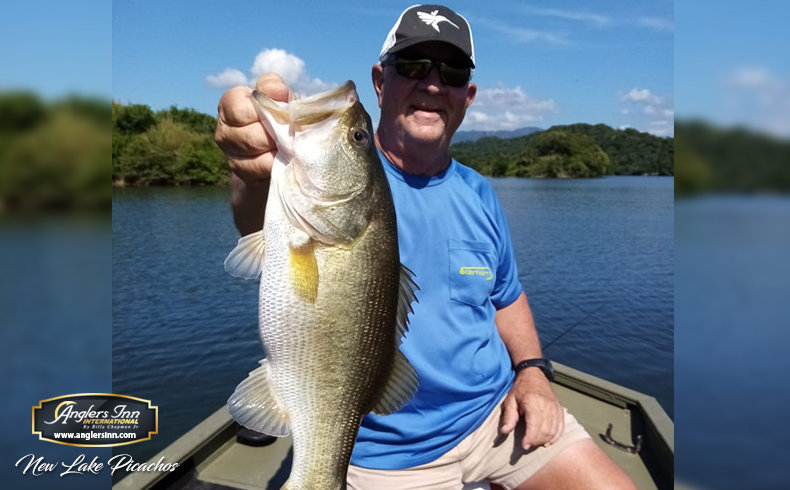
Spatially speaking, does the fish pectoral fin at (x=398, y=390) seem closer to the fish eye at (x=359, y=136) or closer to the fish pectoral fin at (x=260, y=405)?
the fish pectoral fin at (x=260, y=405)

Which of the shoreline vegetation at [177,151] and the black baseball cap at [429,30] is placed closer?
the black baseball cap at [429,30]

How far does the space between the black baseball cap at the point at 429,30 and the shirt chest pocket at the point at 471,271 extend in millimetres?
851

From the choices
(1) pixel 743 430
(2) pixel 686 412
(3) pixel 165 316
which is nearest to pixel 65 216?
(2) pixel 686 412

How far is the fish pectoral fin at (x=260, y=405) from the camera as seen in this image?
1.65m

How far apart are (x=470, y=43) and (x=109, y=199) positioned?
6.28 feet

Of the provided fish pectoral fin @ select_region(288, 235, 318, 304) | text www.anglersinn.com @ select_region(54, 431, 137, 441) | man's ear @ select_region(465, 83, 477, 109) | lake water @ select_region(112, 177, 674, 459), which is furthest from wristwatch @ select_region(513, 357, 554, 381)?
lake water @ select_region(112, 177, 674, 459)

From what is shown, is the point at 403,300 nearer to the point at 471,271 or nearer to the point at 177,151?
the point at 471,271

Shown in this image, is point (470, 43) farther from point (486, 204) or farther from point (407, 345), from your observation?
point (407, 345)

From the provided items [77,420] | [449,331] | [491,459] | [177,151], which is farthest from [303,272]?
[177,151]

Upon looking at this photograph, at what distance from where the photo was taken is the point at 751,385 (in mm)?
2830

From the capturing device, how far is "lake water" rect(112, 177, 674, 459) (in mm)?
10414

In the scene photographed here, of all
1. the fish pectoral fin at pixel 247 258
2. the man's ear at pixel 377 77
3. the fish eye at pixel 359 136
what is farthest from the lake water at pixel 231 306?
the fish eye at pixel 359 136

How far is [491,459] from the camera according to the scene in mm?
2455

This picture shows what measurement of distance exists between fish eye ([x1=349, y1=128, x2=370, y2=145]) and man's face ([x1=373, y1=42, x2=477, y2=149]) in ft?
2.69
